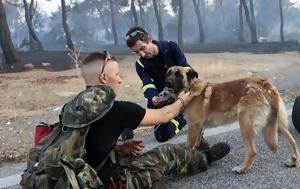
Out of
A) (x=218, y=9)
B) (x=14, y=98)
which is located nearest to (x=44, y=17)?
(x=218, y=9)

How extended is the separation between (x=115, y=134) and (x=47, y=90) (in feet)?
41.1

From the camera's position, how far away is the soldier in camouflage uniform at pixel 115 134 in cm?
349

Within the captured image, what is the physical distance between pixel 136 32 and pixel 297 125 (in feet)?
8.67

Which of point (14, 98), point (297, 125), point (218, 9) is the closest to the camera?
point (297, 125)

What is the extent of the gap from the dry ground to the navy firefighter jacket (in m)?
1.71

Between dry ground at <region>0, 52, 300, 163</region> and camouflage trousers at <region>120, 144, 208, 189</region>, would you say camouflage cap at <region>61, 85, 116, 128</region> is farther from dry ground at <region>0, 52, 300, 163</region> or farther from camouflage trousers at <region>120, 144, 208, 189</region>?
dry ground at <region>0, 52, 300, 163</region>

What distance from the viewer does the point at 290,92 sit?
10.6m

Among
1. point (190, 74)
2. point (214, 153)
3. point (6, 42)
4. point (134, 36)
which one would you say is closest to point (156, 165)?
point (214, 153)

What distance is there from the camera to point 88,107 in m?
3.40

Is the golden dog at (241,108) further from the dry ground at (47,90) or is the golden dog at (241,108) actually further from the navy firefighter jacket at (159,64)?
the dry ground at (47,90)

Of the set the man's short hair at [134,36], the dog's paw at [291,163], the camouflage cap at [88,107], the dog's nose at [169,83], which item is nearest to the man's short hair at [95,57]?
the camouflage cap at [88,107]

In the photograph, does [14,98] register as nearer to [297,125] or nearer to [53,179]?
[297,125]

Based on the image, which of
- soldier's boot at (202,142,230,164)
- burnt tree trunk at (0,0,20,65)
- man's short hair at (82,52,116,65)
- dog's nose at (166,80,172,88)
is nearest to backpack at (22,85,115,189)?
man's short hair at (82,52,116,65)

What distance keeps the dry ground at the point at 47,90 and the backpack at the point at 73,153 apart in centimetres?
374
